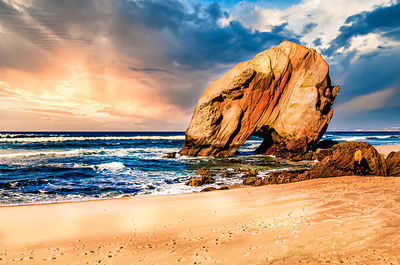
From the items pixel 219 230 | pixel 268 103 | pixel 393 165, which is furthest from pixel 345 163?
pixel 268 103

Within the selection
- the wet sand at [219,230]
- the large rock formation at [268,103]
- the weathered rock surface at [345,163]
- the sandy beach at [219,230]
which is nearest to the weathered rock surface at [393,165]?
the weathered rock surface at [345,163]

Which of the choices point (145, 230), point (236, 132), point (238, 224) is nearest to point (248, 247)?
point (238, 224)

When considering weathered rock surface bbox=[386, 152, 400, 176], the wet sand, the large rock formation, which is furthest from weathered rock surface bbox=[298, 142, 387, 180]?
the large rock formation

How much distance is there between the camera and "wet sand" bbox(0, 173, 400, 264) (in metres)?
3.26

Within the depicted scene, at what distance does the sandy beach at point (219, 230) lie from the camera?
3.26 m

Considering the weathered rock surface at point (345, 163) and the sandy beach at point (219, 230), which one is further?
the weathered rock surface at point (345, 163)

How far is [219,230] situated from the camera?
433 centimetres

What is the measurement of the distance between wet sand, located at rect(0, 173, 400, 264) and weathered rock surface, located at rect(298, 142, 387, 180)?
213 cm

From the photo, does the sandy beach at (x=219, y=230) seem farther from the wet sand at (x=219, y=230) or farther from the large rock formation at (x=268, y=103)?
the large rock formation at (x=268, y=103)

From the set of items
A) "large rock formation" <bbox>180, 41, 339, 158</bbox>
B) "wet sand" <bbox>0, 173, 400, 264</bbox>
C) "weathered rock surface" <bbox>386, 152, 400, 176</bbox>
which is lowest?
"wet sand" <bbox>0, 173, 400, 264</bbox>

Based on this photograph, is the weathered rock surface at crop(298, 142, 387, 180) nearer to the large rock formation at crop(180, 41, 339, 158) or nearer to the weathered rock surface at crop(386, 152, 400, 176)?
the weathered rock surface at crop(386, 152, 400, 176)

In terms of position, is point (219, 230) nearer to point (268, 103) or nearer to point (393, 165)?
point (393, 165)

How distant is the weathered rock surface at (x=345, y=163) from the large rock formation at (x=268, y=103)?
37.2 feet

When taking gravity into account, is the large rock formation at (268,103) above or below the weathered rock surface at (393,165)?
above
